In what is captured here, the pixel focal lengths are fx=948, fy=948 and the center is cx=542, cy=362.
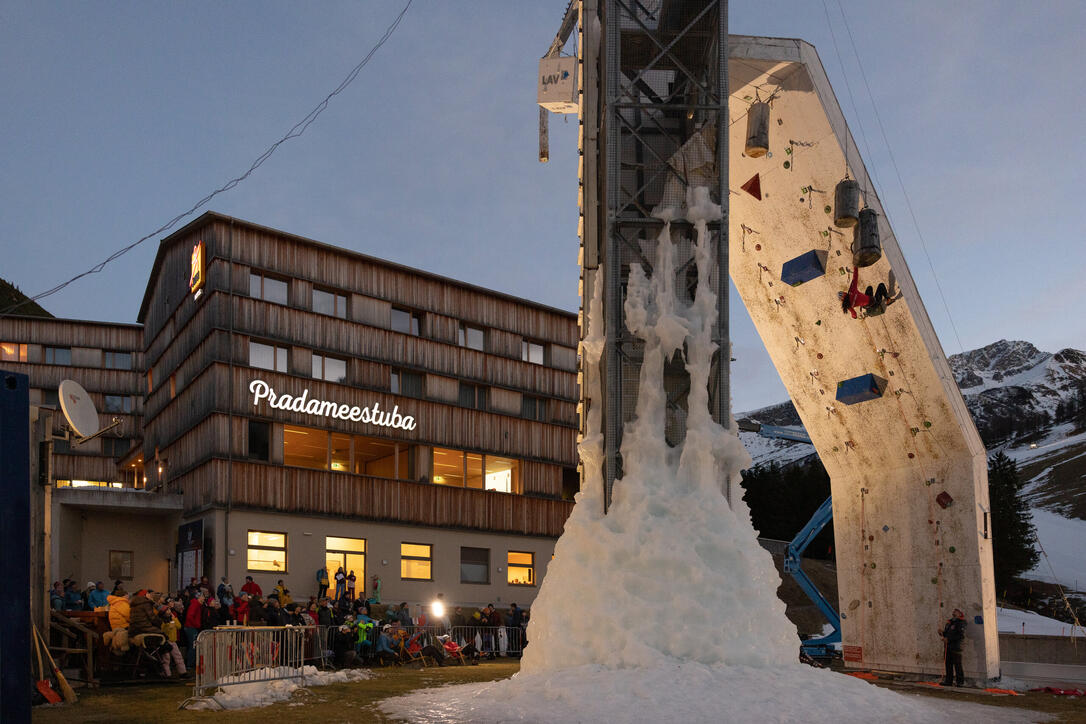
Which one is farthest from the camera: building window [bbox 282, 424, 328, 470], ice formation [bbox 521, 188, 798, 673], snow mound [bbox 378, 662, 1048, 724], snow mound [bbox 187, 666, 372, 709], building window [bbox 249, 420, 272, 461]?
building window [bbox 282, 424, 328, 470]

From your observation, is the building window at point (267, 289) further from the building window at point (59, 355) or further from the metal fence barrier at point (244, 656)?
the building window at point (59, 355)

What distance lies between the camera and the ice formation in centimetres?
1138

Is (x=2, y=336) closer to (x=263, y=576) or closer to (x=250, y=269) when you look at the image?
(x=250, y=269)

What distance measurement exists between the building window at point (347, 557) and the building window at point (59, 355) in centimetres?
2735

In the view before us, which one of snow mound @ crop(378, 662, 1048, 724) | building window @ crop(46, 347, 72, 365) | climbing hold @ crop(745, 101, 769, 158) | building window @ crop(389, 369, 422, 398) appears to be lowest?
snow mound @ crop(378, 662, 1048, 724)

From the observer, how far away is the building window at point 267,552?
28.8 m

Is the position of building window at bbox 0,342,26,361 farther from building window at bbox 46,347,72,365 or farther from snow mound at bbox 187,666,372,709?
snow mound at bbox 187,666,372,709

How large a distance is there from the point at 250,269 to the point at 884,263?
71.1 ft

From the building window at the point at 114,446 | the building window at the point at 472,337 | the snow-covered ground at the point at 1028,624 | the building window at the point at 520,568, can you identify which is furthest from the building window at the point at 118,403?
the snow-covered ground at the point at 1028,624

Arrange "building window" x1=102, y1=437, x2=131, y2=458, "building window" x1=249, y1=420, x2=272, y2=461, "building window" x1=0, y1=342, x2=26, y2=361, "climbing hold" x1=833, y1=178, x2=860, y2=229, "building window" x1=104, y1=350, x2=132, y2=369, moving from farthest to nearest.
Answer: "building window" x1=104, y1=350, x2=132, y2=369
"building window" x1=102, y1=437, x2=131, y2=458
"building window" x1=0, y1=342, x2=26, y2=361
"building window" x1=249, y1=420, x2=272, y2=461
"climbing hold" x1=833, y1=178, x2=860, y2=229

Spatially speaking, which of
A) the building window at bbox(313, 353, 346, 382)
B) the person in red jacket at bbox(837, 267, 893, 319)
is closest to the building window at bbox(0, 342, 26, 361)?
the building window at bbox(313, 353, 346, 382)

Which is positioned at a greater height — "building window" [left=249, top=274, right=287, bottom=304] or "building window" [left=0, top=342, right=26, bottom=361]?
"building window" [left=0, top=342, right=26, bottom=361]

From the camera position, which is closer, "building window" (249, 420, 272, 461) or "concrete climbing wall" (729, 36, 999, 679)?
"concrete climbing wall" (729, 36, 999, 679)

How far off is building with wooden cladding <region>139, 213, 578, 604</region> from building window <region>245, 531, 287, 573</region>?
0.05 m
